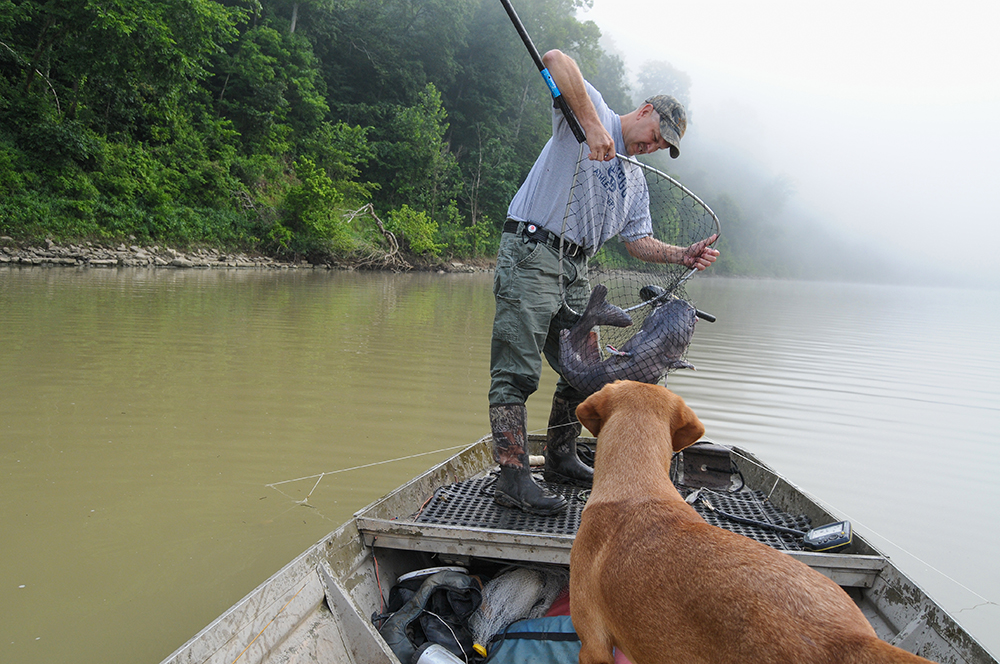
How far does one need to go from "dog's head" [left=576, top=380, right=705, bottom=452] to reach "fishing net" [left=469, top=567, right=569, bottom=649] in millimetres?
781

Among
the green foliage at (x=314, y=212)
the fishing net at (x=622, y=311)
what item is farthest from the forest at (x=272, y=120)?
the fishing net at (x=622, y=311)

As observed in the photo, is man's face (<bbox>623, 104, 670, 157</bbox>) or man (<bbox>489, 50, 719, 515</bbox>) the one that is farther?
man's face (<bbox>623, 104, 670, 157</bbox>)

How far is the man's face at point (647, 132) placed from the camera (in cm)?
345

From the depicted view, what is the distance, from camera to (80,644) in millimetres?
2727

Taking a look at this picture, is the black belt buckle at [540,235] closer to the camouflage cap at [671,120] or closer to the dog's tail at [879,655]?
the camouflage cap at [671,120]

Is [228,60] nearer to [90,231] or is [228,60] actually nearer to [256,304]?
[90,231]

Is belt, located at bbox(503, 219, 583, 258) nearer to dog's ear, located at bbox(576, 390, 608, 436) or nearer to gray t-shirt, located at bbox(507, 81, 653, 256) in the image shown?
gray t-shirt, located at bbox(507, 81, 653, 256)

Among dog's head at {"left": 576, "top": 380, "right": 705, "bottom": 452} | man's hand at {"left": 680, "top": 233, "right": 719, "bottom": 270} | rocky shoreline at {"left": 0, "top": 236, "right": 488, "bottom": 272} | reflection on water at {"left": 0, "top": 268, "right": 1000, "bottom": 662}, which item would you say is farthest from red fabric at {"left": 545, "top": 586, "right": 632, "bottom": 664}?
rocky shoreline at {"left": 0, "top": 236, "right": 488, "bottom": 272}

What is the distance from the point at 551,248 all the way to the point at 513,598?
1816 mm

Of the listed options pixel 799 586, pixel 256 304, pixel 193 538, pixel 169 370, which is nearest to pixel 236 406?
pixel 169 370

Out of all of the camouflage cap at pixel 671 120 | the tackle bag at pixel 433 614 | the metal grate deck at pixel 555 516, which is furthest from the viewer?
the camouflage cap at pixel 671 120

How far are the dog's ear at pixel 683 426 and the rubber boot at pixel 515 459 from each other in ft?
3.27

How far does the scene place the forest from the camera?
A: 2048cm

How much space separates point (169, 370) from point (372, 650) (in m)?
6.57
